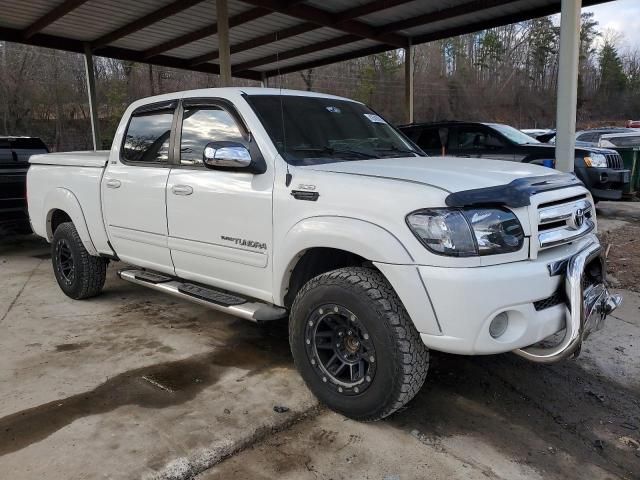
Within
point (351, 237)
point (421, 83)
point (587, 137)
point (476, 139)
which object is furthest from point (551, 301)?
point (421, 83)

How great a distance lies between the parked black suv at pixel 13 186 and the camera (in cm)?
767

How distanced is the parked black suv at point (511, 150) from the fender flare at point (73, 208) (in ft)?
19.1

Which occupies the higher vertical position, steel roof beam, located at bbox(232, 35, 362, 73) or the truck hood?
steel roof beam, located at bbox(232, 35, 362, 73)

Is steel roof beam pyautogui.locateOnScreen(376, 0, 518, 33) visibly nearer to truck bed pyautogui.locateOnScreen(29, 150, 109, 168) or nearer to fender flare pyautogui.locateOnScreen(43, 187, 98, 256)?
truck bed pyautogui.locateOnScreen(29, 150, 109, 168)

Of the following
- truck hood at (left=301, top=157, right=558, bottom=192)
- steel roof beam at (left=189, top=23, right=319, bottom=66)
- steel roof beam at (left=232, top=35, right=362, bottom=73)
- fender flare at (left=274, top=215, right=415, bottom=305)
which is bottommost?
fender flare at (left=274, top=215, right=415, bottom=305)

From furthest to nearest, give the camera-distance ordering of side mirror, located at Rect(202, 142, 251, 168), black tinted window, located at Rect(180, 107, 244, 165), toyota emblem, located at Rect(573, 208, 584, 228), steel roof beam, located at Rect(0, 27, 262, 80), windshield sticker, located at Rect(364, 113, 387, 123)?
steel roof beam, located at Rect(0, 27, 262, 80) < windshield sticker, located at Rect(364, 113, 387, 123) < black tinted window, located at Rect(180, 107, 244, 165) < side mirror, located at Rect(202, 142, 251, 168) < toyota emblem, located at Rect(573, 208, 584, 228)

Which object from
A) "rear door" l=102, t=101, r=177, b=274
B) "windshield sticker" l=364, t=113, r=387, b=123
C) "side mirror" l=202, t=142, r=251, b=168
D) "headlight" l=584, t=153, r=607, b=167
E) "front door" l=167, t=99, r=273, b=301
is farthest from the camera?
"headlight" l=584, t=153, r=607, b=167

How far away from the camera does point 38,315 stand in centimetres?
505

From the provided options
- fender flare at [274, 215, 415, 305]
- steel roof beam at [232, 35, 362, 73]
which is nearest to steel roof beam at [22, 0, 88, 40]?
steel roof beam at [232, 35, 362, 73]

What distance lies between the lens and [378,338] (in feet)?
9.05

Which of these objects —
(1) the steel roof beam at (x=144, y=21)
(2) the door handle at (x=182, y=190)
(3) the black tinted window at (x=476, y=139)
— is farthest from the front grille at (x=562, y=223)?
(1) the steel roof beam at (x=144, y=21)

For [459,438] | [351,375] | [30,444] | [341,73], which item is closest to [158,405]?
[30,444]

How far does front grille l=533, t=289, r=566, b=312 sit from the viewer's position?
2.71 meters

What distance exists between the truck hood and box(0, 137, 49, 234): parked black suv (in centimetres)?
624
